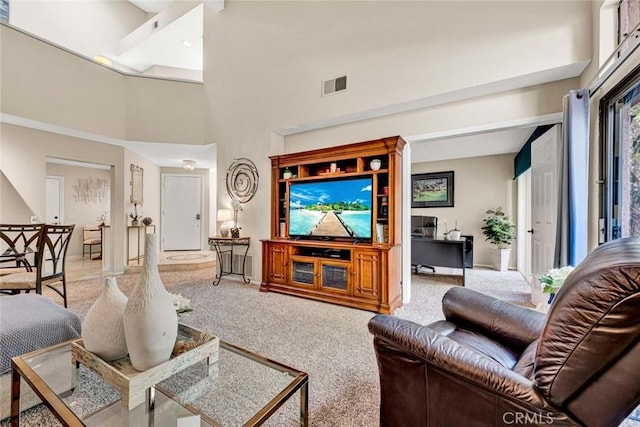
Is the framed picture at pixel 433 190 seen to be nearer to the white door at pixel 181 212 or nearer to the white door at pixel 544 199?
the white door at pixel 544 199

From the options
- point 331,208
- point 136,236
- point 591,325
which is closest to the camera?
point 591,325

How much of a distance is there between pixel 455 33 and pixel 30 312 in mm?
4331

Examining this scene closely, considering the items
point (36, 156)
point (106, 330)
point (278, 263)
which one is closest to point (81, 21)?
point (36, 156)

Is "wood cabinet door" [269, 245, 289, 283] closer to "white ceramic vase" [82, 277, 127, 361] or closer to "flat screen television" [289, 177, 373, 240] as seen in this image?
"flat screen television" [289, 177, 373, 240]

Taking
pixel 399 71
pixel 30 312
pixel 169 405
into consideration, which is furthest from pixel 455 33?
pixel 30 312

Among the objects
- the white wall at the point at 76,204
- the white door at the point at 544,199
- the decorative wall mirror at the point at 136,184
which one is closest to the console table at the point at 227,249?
the decorative wall mirror at the point at 136,184

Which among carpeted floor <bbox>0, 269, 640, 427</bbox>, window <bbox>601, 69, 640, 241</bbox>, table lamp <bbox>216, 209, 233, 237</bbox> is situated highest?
window <bbox>601, 69, 640, 241</bbox>

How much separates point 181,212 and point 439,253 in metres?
6.44

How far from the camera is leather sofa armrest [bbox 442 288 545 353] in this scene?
1.43 meters

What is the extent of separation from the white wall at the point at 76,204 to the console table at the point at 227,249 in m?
4.49

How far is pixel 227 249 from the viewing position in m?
4.78

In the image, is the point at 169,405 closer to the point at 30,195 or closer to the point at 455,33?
the point at 455,33

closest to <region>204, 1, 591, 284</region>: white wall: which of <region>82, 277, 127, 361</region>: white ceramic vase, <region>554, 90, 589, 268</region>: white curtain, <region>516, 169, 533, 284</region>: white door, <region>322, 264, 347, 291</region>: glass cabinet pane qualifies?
<region>554, 90, 589, 268</region>: white curtain

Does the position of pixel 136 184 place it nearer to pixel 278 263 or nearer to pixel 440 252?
pixel 278 263
